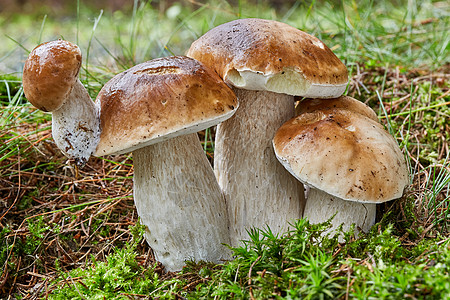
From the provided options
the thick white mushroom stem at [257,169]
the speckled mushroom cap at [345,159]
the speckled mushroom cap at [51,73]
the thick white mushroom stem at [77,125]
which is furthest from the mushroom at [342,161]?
the speckled mushroom cap at [51,73]

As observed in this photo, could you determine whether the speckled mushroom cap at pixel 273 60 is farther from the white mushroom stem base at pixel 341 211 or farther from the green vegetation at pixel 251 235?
the green vegetation at pixel 251 235

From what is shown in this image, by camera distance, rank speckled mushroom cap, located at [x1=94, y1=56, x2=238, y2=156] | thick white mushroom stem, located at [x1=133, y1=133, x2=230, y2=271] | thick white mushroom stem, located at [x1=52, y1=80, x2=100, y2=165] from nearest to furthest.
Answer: speckled mushroom cap, located at [x1=94, y1=56, x2=238, y2=156] < thick white mushroom stem, located at [x1=52, y1=80, x2=100, y2=165] < thick white mushroom stem, located at [x1=133, y1=133, x2=230, y2=271]

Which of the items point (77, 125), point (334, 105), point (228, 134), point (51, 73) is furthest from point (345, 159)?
point (51, 73)

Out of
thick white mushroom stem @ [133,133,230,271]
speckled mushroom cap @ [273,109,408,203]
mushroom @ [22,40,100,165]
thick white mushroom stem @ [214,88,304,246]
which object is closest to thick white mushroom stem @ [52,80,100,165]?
mushroom @ [22,40,100,165]

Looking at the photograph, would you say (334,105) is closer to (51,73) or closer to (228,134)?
(228,134)

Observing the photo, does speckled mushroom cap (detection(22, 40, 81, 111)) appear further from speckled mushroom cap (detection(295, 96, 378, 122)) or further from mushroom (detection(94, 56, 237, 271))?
speckled mushroom cap (detection(295, 96, 378, 122))

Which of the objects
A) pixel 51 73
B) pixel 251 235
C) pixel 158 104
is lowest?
pixel 251 235
